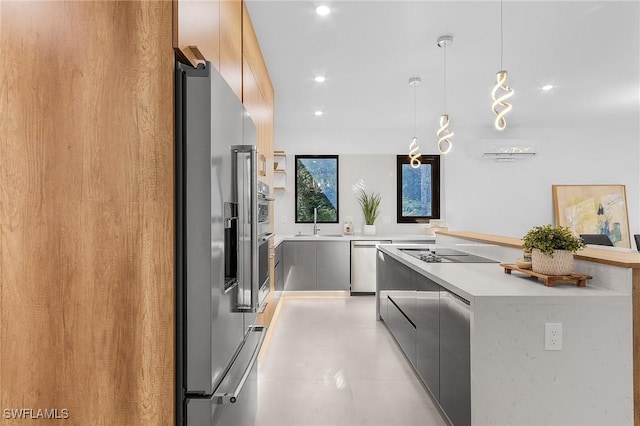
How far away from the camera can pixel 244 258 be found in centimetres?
157

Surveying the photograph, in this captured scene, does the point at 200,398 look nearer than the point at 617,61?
Yes

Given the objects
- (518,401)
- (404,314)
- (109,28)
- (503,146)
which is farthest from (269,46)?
(503,146)

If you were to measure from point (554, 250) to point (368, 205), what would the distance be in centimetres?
401

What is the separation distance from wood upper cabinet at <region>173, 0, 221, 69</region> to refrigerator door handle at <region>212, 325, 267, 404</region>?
118cm

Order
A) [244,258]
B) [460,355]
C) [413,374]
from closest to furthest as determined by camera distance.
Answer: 1. [244,258]
2. [460,355]
3. [413,374]

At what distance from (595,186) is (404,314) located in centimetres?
512

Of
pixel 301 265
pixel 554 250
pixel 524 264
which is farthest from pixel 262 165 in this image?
pixel 301 265

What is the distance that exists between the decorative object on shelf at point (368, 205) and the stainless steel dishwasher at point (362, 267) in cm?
45

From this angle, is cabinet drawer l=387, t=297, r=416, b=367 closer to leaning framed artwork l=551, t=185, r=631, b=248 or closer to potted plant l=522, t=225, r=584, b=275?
potted plant l=522, t=225, r=584, b=275

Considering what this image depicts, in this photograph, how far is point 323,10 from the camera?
8.35ft

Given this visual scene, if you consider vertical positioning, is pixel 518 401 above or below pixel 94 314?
below

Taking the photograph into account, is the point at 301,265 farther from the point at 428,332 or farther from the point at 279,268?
the point at 428,332

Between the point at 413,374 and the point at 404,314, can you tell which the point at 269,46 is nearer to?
the point at 404,314

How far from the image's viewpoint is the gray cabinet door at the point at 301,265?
5.29 meters
